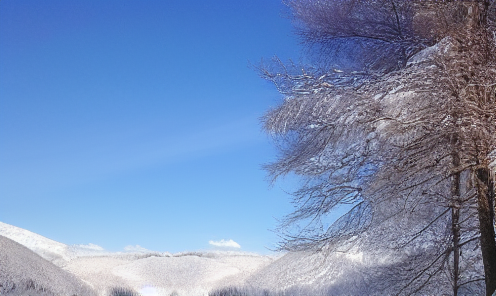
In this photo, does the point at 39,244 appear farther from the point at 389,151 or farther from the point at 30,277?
the point at 389,151

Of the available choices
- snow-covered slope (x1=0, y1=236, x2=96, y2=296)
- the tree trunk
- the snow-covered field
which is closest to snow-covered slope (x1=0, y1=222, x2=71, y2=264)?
the snow-covered field

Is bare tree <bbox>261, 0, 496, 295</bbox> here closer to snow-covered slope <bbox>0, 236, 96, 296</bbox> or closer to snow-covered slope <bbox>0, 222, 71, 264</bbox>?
snow-covered slope <bbox>0, 236, 96, 296</bbox>

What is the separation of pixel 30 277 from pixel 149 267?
6.64ft

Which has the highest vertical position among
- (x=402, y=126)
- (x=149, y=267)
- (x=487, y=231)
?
(x=402, y=126)

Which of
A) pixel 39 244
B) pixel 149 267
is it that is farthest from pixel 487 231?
pixel 39 244

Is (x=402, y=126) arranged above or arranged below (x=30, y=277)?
above

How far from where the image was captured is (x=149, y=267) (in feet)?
22.5

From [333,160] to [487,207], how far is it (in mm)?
1513

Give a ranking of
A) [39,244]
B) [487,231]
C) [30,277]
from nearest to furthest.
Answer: [487,231] < [30,277] < [39,244]

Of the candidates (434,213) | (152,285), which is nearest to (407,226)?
(434,213)

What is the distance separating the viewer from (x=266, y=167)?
17.5 feet

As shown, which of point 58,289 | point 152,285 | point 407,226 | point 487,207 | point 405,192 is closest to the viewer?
point 487,207

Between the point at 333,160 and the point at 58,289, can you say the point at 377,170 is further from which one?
the point at 58,289

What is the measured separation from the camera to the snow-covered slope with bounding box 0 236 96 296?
193 inches
